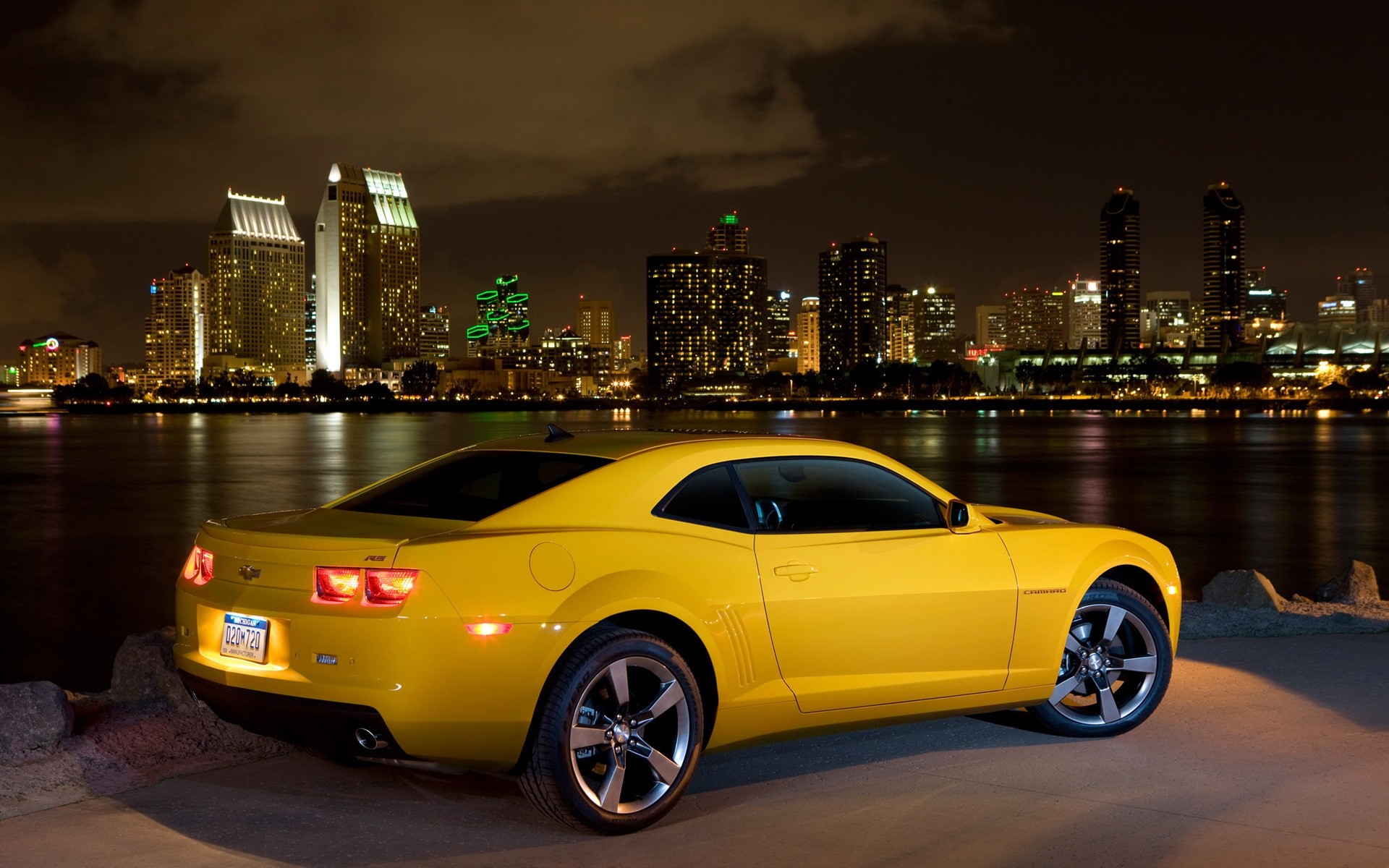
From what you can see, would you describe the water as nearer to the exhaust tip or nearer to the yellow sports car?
the yellow sports car

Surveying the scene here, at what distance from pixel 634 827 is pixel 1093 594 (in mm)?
2646

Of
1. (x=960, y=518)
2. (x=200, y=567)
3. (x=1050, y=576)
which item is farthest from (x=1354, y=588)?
(x=200, y=567)

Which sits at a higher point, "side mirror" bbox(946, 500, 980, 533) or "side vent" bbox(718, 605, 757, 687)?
"side mirror" bbox(946, 500, 980, 533)

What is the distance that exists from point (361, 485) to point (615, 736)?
32.8 meters

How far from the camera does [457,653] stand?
4445 mm

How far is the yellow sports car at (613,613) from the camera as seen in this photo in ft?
14.7

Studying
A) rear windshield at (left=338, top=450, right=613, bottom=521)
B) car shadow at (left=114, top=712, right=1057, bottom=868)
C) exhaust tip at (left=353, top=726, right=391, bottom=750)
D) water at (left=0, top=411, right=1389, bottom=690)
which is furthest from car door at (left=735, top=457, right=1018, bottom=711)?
water at (left=0, top=411, right=1389, bottom=690)

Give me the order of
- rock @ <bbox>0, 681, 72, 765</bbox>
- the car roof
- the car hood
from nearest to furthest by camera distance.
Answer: the car roof < rock @ <bbox>0, 681, 72, 765</bbox> < the car hood

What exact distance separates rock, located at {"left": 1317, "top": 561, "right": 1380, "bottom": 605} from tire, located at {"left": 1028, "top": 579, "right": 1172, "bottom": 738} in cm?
486

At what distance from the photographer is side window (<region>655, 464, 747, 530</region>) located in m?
5.14

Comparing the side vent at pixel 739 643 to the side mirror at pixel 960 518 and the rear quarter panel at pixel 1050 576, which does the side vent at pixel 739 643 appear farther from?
the rear quarter panel at pixel 1050 576

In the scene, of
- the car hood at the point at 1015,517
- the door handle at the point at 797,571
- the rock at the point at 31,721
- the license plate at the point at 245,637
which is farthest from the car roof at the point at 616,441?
the rock at the point at 31,721

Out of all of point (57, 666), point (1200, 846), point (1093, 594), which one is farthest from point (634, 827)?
point (57, 666)

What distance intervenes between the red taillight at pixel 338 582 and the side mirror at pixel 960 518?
8.41 ft
